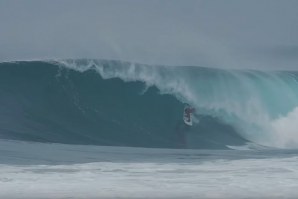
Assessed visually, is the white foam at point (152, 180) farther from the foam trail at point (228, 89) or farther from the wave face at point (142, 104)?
the foam trail at point (228, 89)

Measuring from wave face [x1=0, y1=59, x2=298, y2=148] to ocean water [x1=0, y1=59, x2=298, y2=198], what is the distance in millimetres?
23

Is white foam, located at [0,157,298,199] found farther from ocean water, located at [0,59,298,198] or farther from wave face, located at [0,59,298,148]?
wave face, located at [0,59,298,148]

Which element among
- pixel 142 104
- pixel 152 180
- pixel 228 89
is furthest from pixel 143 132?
pixel 152 180

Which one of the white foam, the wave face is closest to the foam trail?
the wave face

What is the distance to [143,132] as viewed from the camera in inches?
609

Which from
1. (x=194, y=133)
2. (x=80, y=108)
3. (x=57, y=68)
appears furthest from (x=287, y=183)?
(x=57, y=68)

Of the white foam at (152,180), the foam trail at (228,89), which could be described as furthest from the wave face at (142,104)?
the white foam at (152,180)

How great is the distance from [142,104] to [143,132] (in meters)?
1.96

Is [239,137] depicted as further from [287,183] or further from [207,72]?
[287,183]

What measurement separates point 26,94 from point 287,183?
9148 mm

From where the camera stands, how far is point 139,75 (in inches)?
726

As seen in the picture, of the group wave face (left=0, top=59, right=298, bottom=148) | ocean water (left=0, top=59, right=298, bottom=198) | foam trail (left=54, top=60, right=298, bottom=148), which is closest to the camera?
ocean water (left=0, top=59, right=298, bottom=198)

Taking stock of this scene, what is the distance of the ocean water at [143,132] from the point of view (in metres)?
8.29

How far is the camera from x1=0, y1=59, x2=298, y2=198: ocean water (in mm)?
8289
